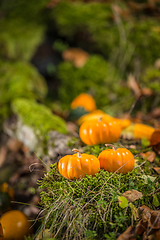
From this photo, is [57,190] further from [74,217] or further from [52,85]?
[52,85]

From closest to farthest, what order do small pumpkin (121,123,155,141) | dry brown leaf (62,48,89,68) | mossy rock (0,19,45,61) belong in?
small pumpkin (121,123,155,141), mossy rock (0,19,45,61), dry brown leaf (62,48,89,68)

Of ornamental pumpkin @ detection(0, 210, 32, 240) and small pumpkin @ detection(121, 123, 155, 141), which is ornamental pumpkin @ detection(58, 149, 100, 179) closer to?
ornamental pumpkin @ detection(0, 210, 32, 240)

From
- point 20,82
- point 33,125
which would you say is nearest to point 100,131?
point 33,125

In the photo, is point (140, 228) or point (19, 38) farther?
point (19, 38)

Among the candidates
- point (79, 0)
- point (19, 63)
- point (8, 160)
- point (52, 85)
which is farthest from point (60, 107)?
point (79, 0)

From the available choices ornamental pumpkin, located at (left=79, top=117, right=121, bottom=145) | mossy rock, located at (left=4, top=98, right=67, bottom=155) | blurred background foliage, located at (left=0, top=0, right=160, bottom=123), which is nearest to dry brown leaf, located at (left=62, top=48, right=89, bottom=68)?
blurred background foliage, located at (left=0, top=0, right=160, bottom=123)

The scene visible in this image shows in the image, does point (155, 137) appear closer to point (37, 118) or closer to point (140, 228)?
point (140, 228)
